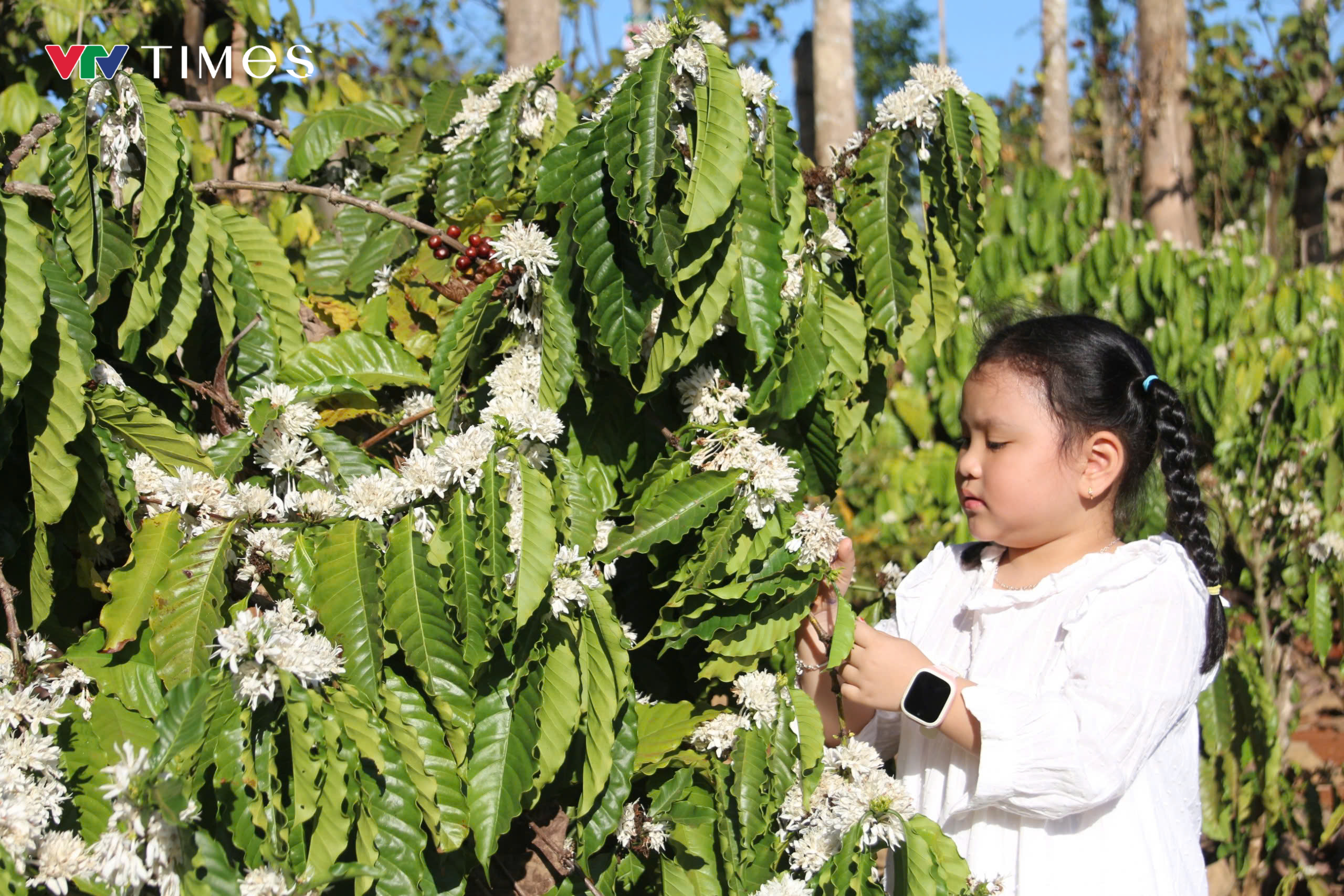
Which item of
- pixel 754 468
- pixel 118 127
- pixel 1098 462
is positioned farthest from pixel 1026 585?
pixel 118 127

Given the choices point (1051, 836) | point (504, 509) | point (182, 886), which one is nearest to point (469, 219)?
point (504, 509)

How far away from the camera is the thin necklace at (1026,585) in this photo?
1.87 m

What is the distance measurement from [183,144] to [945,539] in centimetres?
332

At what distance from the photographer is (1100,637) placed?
5.46ft

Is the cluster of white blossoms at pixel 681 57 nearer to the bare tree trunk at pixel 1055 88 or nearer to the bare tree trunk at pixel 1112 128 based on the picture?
the bare tree trunk at pixel 1112 128

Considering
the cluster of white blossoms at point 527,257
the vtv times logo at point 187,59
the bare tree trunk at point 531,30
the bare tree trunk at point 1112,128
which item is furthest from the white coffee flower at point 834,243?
the bare tree trunk at point 1112,128

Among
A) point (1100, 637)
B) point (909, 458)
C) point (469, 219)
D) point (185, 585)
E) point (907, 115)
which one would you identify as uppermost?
point (907, 115)

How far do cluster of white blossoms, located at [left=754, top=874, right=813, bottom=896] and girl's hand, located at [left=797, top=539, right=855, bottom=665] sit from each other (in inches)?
14.0

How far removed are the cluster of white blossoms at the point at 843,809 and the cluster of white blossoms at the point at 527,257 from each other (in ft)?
2.52

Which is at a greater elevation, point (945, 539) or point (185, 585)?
point (185, 585)

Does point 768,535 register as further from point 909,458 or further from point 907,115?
point 909,458

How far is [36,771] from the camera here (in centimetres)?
130

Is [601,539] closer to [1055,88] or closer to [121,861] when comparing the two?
[121,861]

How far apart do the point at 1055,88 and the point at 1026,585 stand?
8877mm
